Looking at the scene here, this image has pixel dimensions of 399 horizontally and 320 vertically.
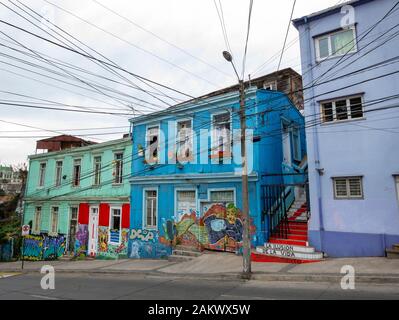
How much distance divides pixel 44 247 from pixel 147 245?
30.7ft

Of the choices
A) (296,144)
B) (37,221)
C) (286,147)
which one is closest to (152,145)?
(286,147)

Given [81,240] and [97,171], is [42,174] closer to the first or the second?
[97,171]

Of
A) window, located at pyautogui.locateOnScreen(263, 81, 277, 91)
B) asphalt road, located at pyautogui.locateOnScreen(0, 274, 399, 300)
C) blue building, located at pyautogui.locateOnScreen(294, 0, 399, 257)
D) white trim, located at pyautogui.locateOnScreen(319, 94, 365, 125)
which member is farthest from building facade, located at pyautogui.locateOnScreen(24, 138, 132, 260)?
A: window, located at pyautogui.locateOnScreen(263, 81, 277, 91)

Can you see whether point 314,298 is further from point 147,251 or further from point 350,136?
point 147,251

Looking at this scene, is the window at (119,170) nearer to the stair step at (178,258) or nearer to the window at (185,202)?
the window at (185,202)

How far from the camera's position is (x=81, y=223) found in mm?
20062

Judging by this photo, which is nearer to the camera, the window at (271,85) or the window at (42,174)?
the window at (42,174)

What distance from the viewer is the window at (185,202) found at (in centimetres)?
1559

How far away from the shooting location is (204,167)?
15.4 m

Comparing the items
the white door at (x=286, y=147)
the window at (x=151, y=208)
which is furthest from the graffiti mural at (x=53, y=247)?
the white door at (x=286, y=147)

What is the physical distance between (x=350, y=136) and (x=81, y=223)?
54.1 ft

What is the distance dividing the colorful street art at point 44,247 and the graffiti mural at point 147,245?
253 inches

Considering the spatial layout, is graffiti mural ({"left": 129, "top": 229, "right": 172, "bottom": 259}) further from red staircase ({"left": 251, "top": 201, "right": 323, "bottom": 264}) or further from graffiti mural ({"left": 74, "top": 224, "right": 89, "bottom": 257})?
red staircase ({"left": 251, "top": 201, "right": 323, "bottom": 264})

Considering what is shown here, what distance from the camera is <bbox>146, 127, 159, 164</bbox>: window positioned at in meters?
17.4
